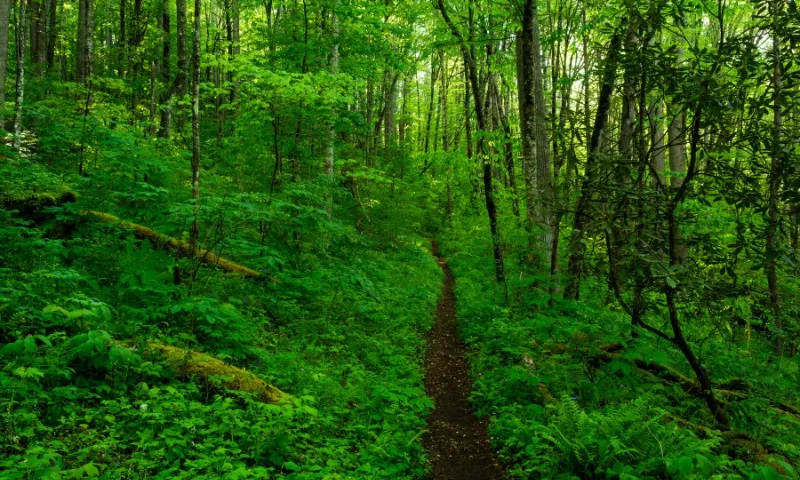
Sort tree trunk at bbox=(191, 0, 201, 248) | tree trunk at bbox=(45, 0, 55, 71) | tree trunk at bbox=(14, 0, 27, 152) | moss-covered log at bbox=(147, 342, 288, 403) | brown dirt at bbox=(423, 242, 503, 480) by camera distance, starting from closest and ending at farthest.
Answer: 1. moss-covered log at bbox=(147, 342, 288, 403)
2. brown dirt at bbox=(423, 242, 503, 480)
3. tree trunk at bbox=(191, 0, 201, 248)
4. tree trunk at bbox=(14, 0, 27, 152)
5. tree trunk at bbox=(45, 0, 55, 71)

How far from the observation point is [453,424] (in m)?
6.69

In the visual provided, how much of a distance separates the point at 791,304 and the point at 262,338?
820 centimetres

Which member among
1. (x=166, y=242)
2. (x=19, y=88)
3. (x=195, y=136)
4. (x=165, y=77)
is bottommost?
(x=166, y=242)

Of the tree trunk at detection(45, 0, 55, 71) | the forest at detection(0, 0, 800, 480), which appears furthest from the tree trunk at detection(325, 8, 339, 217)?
the tree trunk at detection(45, 0, 55, 71)

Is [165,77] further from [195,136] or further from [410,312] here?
[410,312]

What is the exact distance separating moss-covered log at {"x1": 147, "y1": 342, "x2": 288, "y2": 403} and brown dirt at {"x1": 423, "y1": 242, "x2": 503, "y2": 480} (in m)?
2.20

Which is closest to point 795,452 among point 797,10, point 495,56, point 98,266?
point 797,10

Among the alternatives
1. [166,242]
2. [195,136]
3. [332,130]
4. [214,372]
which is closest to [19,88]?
[166,242]

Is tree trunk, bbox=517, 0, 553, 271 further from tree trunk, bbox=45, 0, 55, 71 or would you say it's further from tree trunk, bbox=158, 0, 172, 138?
tree trunk, bbox=45, 0, 55, 71

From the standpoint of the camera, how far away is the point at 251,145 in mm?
11414

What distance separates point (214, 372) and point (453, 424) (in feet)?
11.5

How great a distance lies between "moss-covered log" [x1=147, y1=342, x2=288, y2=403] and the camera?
5117 mm

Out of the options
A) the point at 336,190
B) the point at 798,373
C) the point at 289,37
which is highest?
the point at 289,37

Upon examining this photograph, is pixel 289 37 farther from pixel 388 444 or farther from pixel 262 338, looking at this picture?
pixel 388 444
